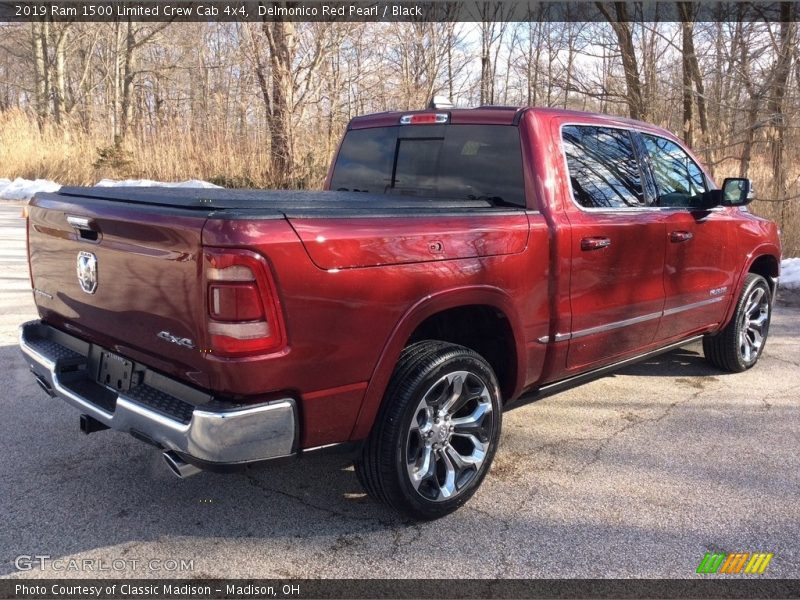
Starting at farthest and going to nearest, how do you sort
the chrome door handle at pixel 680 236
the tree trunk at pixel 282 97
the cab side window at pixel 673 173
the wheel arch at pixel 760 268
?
the tree trunk at pixel 282 97 → the wheel arch at pixel 760 268 → the cab side window at pixel 673 173 → the chrome door handle at pixel 680 236

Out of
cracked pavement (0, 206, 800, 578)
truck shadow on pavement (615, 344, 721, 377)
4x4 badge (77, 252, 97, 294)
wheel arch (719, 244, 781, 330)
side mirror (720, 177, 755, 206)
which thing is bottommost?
cracked pavement (0, 206, 800, 578)

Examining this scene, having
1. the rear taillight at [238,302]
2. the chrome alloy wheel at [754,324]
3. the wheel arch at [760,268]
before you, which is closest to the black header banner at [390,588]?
the rear taillight at [238,302]

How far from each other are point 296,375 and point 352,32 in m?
16.6

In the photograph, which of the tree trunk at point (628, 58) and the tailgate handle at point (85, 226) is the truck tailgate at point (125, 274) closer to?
the tailgate handle at point (85, 226)

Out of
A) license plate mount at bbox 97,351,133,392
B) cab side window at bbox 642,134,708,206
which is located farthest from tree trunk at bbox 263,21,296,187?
license plate mount at bbox 97,351,133,392

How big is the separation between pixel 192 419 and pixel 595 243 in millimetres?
2374

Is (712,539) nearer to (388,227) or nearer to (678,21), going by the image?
(388,227)

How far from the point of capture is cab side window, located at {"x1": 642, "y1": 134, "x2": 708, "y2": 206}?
14.8 feet

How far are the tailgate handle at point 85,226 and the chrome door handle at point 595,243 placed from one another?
246 centimetres

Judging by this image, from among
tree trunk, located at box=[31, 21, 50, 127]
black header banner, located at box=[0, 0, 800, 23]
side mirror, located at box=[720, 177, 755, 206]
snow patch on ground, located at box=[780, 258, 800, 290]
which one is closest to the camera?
side mirror, located at box=[720, 177, 755, 206]

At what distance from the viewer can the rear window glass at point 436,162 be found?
3721 mm

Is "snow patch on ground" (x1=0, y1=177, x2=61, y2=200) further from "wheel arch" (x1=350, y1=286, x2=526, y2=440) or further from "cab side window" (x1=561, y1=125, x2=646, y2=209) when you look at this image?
"wheel arch" (x1=350, y1=286, x2=526, y2=440)

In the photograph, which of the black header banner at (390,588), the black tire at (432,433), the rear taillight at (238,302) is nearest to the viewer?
the rear taillight at (238,302)

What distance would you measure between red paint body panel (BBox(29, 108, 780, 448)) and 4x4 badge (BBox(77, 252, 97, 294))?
0.05 m
